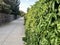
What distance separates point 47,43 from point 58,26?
0.45m

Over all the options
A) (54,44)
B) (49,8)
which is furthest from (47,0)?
(54,44)

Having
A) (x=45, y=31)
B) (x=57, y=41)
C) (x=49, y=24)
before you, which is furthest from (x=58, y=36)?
(x=45, y=31)

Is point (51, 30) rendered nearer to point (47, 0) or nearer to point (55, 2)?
point (55, 2)

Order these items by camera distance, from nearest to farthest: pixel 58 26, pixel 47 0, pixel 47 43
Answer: pixel 58 26 < pixel 47 43 < pixel 47 0

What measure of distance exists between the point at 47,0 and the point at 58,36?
2.68ft

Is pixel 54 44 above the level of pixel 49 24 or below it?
below

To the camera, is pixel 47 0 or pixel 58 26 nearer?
pixel 58 26

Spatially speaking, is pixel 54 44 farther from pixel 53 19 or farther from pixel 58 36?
pixel 53 19

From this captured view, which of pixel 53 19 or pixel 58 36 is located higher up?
pixel 53 19

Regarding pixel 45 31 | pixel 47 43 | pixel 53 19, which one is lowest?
pixel 47 43

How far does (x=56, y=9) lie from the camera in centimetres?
242

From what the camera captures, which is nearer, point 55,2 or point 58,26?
point 58,26

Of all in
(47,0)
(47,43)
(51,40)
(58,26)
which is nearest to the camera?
(58,26)

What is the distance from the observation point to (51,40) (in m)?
2.41
